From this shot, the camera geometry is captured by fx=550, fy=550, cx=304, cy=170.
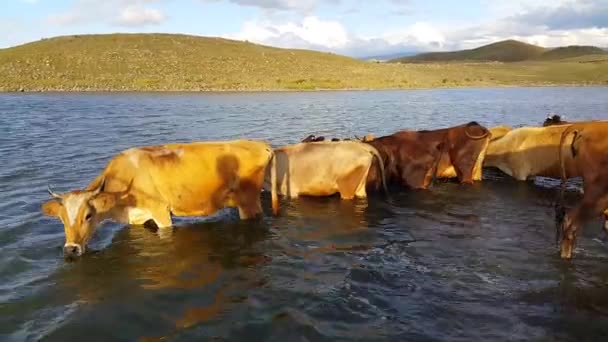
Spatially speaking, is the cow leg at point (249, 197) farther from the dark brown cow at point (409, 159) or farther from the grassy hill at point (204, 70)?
the grassy hill at point (204, 70)

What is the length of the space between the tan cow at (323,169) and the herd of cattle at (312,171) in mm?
20

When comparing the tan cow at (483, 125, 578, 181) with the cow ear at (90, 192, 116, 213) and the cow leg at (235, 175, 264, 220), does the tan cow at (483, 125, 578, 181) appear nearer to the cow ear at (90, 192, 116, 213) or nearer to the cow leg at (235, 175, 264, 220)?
the cow leg at (235, 175, 264, 220)

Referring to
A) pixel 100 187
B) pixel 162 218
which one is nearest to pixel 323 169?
pixel 162 218

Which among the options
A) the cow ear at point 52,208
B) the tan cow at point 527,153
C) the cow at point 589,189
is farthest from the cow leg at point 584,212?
the cow ear at point 52,208

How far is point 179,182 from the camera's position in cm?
887

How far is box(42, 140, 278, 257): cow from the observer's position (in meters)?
8.62

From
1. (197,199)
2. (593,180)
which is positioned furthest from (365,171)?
(593,180)

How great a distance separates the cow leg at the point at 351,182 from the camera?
35.4 feet

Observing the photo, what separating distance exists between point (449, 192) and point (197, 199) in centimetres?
550

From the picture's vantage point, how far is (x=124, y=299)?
21.2 feet

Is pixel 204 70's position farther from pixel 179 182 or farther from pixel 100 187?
pixel 100 187

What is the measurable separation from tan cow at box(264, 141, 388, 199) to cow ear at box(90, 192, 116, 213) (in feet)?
11.2

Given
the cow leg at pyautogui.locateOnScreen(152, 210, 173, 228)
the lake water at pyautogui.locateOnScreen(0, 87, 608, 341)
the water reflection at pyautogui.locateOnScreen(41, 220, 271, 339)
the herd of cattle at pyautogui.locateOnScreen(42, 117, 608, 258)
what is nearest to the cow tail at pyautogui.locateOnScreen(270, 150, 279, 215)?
the herd of cattle at pyautogui.locateOnScreen(42, 117, 608, 258)

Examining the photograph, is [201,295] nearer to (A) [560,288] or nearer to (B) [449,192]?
(A) [560,288]
